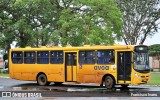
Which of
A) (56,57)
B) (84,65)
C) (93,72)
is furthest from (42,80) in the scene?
(93,72)

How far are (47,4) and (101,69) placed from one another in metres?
26.6

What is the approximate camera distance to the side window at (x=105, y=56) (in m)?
28.5

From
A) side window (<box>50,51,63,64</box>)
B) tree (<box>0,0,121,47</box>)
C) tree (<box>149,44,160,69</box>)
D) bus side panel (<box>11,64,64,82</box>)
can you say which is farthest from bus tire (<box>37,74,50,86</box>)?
tree (<box>149,44,160,69</box>)

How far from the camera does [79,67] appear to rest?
30.2 metres

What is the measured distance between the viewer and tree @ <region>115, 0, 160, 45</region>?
73000mm

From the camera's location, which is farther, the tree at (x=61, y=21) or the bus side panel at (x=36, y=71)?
the tree at (x=61, y=21)

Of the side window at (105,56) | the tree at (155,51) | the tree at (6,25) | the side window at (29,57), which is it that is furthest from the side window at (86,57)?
the tree at (155,51)

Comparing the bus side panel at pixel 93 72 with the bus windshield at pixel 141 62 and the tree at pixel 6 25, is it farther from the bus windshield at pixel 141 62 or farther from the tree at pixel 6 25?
the tree at pixel 6 25

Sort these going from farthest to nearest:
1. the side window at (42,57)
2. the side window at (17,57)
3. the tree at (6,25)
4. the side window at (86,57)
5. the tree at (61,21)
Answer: the tree at (6,25) < the tree at (61,21) < the side window at (17,57) < the side window at (42,57) < the side window at (86,57)

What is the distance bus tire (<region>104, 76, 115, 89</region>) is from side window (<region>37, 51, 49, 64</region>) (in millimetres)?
5481

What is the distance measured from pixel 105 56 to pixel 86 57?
1628 mm

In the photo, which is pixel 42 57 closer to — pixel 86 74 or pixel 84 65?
pixel 84 65

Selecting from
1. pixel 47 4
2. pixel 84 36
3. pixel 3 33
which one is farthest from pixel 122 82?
pixel 3 33

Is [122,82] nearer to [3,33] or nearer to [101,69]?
[101,69]
